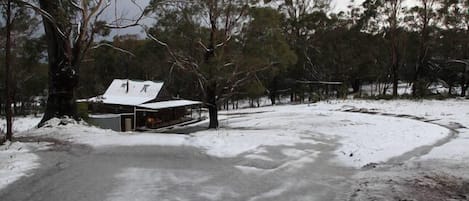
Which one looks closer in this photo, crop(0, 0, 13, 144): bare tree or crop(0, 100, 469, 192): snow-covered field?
crop(0, 100, 469, 192): snow-covered field

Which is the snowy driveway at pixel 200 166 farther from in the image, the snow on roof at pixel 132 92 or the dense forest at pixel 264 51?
the snow on roof at pixel 132 92

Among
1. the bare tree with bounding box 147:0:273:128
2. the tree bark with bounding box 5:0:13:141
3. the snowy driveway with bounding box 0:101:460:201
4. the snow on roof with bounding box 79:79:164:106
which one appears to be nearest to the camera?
the snowy driveway with bounding box 0:101:460:201

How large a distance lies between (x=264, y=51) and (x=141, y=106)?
1176cm

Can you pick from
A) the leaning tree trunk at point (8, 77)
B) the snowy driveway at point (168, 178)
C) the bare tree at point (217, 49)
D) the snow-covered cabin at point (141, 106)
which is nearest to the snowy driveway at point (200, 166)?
the snowy driveway at point (168, 178)

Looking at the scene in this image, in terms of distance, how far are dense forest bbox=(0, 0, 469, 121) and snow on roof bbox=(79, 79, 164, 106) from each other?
198cm

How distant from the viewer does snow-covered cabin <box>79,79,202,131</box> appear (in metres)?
26.2

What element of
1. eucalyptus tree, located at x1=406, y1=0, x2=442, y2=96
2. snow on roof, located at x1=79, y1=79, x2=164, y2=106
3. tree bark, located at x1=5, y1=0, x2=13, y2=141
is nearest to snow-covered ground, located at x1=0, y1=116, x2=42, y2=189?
tree bark, located at x1=5, y1=0, x2=13, y2=141

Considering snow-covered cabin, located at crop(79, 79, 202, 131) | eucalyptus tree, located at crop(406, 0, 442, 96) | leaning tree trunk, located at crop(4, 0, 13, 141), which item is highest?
eucalyptus tree, located at crop(406, 0, 442, 96)

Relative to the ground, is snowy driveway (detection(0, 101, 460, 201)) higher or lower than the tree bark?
lower

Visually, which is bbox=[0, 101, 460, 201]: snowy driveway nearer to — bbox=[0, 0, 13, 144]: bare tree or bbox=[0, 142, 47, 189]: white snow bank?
bbox=[0, 142, 47, 189]: white snow bank

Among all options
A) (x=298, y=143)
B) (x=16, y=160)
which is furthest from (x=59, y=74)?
(x=298, y=143)

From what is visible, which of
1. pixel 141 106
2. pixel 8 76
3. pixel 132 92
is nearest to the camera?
pixel 8 76

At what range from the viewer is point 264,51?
1772cm

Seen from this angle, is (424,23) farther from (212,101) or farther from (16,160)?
(16,160)
